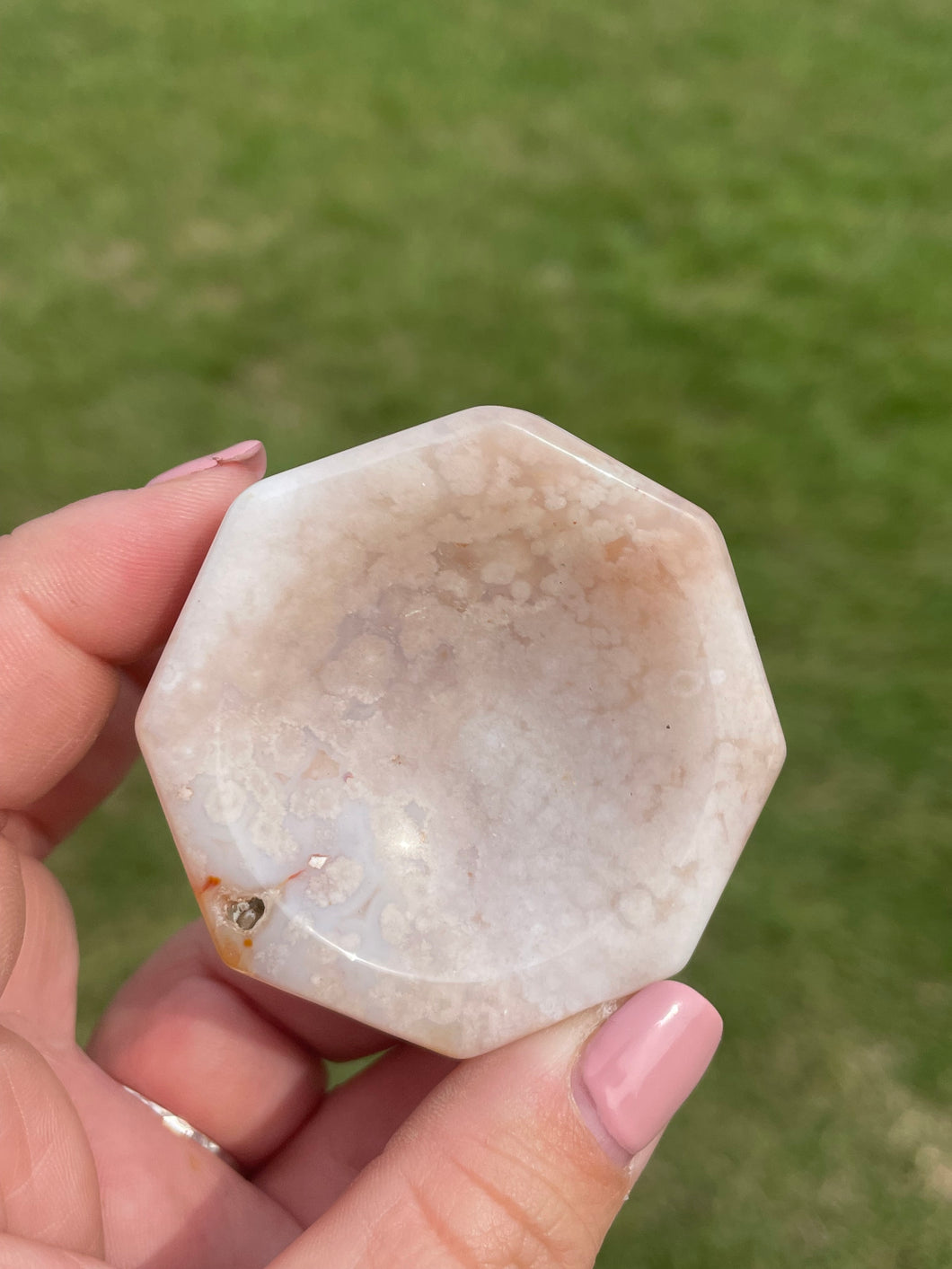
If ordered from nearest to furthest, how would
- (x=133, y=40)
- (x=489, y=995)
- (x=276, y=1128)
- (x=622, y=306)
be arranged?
(x=489, y=995)
(x=276, y=1128)
(x=622, y=306)
(x=133, y=40)

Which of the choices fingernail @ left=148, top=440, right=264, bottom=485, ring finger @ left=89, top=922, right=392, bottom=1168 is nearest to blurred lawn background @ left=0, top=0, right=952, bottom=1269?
ring finger @ left=89, top=922, right=392, bottom=1168

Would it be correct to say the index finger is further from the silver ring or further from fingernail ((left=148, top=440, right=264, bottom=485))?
the silver ring

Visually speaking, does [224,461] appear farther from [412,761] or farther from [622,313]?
[622,313]

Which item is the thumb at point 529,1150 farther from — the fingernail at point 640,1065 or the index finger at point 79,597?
the index finger at point 79,597

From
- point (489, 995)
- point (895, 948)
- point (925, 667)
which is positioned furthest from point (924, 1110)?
point (489, 995)

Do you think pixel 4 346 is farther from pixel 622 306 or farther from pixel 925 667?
pixel 925 667

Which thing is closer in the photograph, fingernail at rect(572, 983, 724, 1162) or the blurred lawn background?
fingernail at rect(572, 983, 724, 1162)

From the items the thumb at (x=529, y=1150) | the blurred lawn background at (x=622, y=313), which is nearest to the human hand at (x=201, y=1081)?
the thumb at (x=529, y=1150)

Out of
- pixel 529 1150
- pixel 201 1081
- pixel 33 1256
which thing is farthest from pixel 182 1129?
pixel 529 1150
